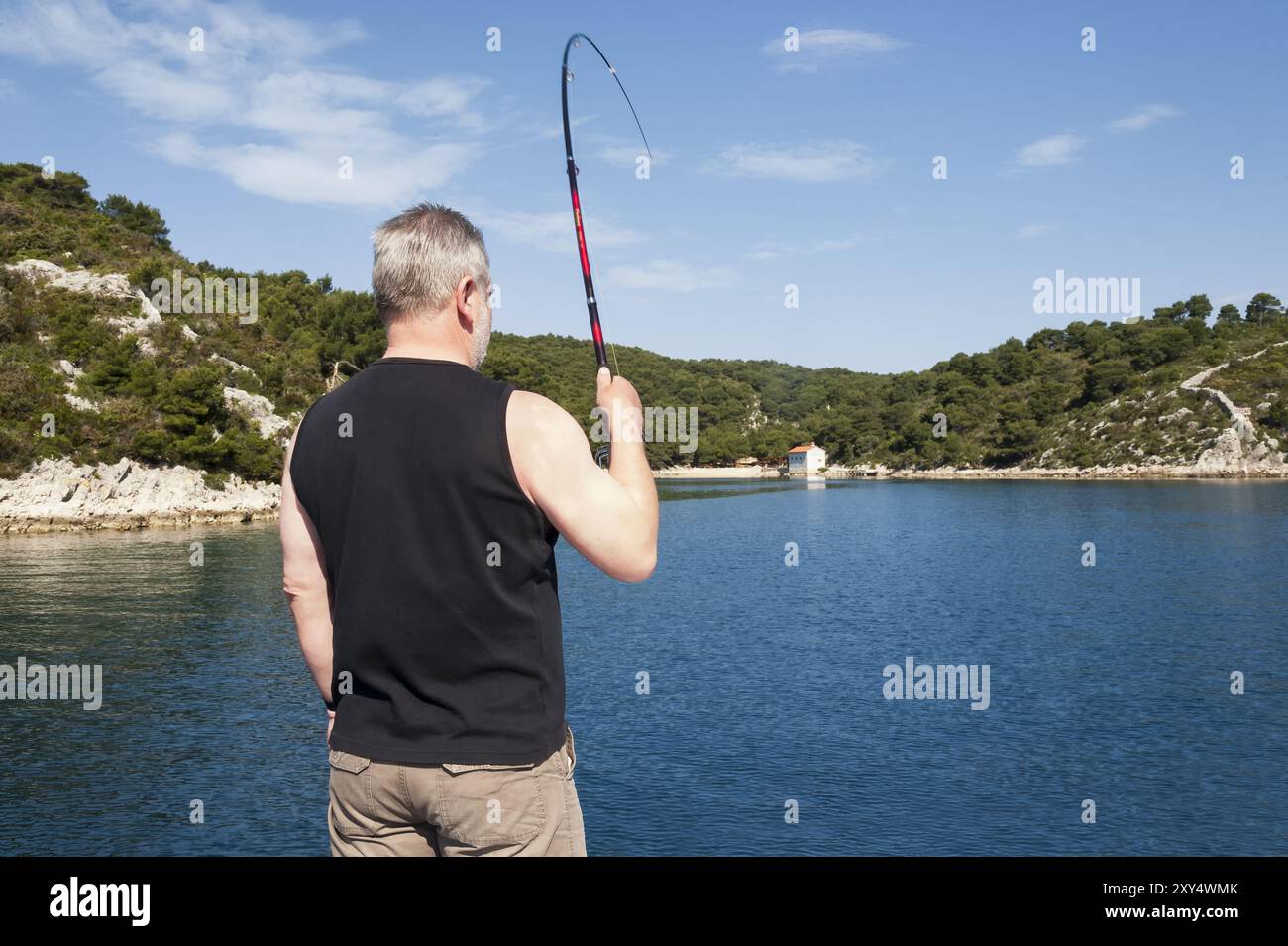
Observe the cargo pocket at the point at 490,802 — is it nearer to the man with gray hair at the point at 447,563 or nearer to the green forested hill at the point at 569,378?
the man with gray hair at the point at 447,563

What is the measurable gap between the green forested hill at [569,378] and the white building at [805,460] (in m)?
5.39

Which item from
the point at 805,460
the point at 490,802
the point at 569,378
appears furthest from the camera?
the point at 805,460

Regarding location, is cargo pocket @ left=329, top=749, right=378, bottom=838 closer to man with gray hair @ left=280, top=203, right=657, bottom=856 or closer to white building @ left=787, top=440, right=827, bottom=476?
man with gray hair @ left=280, top=203, right=657, bottom=856

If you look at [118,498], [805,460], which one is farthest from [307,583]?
[805,460]

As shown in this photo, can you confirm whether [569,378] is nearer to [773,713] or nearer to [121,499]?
[121,499]

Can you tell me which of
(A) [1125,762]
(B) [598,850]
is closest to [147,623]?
(B) [598,850]

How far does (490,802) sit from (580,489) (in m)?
0.78

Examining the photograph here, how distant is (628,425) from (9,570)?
123 feet

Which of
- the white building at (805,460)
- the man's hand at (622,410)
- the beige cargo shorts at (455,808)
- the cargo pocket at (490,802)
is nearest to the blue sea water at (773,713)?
the beige cargo shorts at (455,808)

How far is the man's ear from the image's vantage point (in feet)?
8.45

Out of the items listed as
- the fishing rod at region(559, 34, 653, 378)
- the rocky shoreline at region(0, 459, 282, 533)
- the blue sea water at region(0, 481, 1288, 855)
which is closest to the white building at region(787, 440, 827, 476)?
the rocky shoreline at region(0, 459, 282, 533)

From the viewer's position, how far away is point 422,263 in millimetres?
2555

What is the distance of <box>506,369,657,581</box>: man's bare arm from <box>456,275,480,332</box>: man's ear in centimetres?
35

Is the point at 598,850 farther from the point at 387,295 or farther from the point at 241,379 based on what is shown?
the point at 241,379
